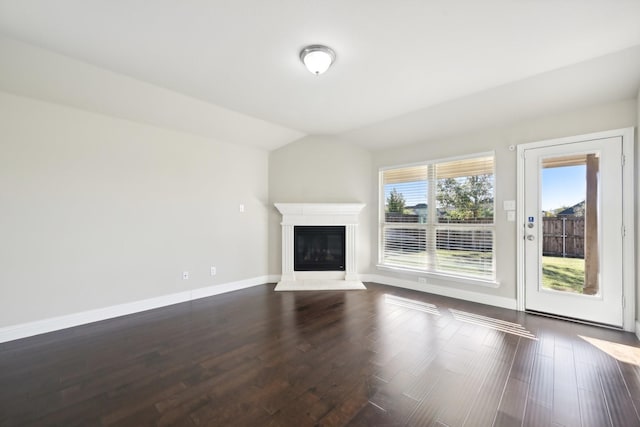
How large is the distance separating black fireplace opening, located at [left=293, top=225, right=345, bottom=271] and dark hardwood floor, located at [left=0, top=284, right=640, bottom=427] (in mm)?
1543

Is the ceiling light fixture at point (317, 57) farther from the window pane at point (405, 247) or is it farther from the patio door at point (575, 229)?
the window pane at point (405, 247)

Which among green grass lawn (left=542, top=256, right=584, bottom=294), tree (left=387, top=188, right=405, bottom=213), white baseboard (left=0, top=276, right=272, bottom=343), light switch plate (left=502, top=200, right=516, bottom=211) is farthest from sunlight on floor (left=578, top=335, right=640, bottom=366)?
white baseboard (left=0, top=276, right=272, bottom=343)

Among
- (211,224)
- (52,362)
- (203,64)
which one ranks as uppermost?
(203,64)

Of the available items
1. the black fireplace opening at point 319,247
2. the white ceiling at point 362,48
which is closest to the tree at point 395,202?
the black fireplace opening at point 319,247

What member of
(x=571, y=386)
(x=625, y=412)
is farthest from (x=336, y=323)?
(x=625, y=412)

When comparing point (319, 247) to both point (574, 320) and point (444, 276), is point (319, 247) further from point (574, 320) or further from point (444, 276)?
point (574, 320)

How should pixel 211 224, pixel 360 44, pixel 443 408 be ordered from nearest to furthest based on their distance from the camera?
pixel 443 408
pixel 360 44
pixel 211 224

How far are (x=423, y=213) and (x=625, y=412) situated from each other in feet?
9.96

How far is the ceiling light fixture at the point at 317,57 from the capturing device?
87.2 inches

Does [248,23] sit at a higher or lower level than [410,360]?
higher

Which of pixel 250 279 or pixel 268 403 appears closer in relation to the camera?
pixel 268 403

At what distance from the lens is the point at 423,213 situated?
14.5 feet

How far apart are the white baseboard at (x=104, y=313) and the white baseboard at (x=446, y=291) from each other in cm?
243

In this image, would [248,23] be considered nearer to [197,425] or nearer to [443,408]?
[197,425]
